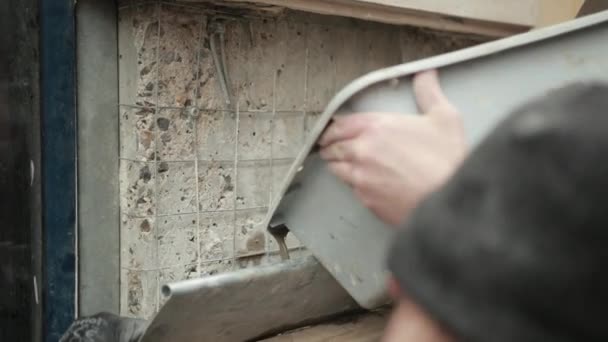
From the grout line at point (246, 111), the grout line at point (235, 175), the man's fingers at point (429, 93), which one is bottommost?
the grout line at point (235, 175)

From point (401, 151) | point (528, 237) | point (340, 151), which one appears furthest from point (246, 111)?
point (528, 237)

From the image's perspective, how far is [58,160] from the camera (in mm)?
951

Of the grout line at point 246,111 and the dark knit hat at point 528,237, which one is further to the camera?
the grout line at point 246,111

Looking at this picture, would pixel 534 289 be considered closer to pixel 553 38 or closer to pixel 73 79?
pixel 553 38

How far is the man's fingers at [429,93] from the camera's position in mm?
610

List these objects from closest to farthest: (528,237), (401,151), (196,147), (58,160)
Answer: (528,237), (401,151), (58,160), (196,147)

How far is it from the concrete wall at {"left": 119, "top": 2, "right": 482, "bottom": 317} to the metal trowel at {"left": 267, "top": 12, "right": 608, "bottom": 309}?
29cm

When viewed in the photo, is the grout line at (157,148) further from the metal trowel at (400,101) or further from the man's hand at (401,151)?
the man's hand at (401,151)

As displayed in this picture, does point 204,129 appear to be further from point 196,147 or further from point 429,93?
point 429,93

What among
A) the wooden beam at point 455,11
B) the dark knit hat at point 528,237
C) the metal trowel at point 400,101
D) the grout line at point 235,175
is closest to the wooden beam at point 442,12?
the wooden beam at point 455,11

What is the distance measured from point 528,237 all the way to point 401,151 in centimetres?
25

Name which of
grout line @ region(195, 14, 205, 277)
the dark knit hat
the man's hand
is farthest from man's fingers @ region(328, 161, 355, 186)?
grout line @ region(195, 14, 205, 277)

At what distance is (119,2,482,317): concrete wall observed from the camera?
101 centimetres

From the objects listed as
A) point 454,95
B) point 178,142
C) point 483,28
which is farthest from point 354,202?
point 483,28
